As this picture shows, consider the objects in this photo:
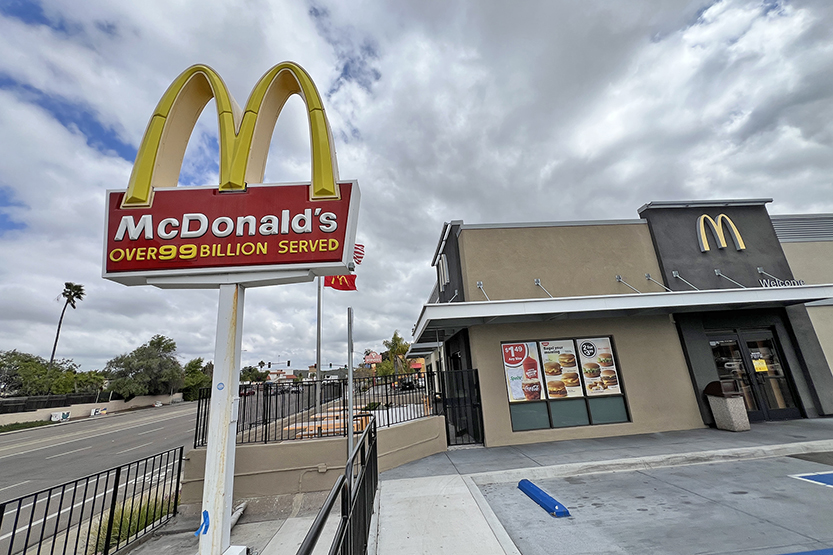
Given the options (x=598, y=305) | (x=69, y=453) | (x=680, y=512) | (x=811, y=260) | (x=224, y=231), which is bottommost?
(x=69, y=453)

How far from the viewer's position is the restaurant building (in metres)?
9.27

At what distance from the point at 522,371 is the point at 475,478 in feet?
13.0

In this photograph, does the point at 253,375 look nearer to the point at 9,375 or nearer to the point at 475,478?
the point at 9,375

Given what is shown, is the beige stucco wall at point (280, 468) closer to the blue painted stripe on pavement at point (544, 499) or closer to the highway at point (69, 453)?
the blue painted stripe on pavement at point (544, 499)

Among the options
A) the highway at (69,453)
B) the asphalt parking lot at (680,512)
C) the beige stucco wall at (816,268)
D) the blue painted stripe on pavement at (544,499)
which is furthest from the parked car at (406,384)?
the beige stucco wall at (816,268)

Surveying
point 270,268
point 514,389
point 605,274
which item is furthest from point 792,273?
point 270,268

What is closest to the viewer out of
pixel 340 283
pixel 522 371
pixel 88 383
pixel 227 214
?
pixel 227 214

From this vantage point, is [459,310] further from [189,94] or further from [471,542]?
[189,94]

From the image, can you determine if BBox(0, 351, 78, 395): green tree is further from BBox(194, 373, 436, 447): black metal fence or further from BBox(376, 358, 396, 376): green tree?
BBox(194, 373, 436, 447): black metal fence

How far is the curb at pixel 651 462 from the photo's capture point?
6289 mm

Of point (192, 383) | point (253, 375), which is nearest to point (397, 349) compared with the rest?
point (192, 383)

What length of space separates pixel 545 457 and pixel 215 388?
643cm

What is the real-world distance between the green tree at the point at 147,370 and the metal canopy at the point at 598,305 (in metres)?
52.3

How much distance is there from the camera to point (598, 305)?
8.65 meters
